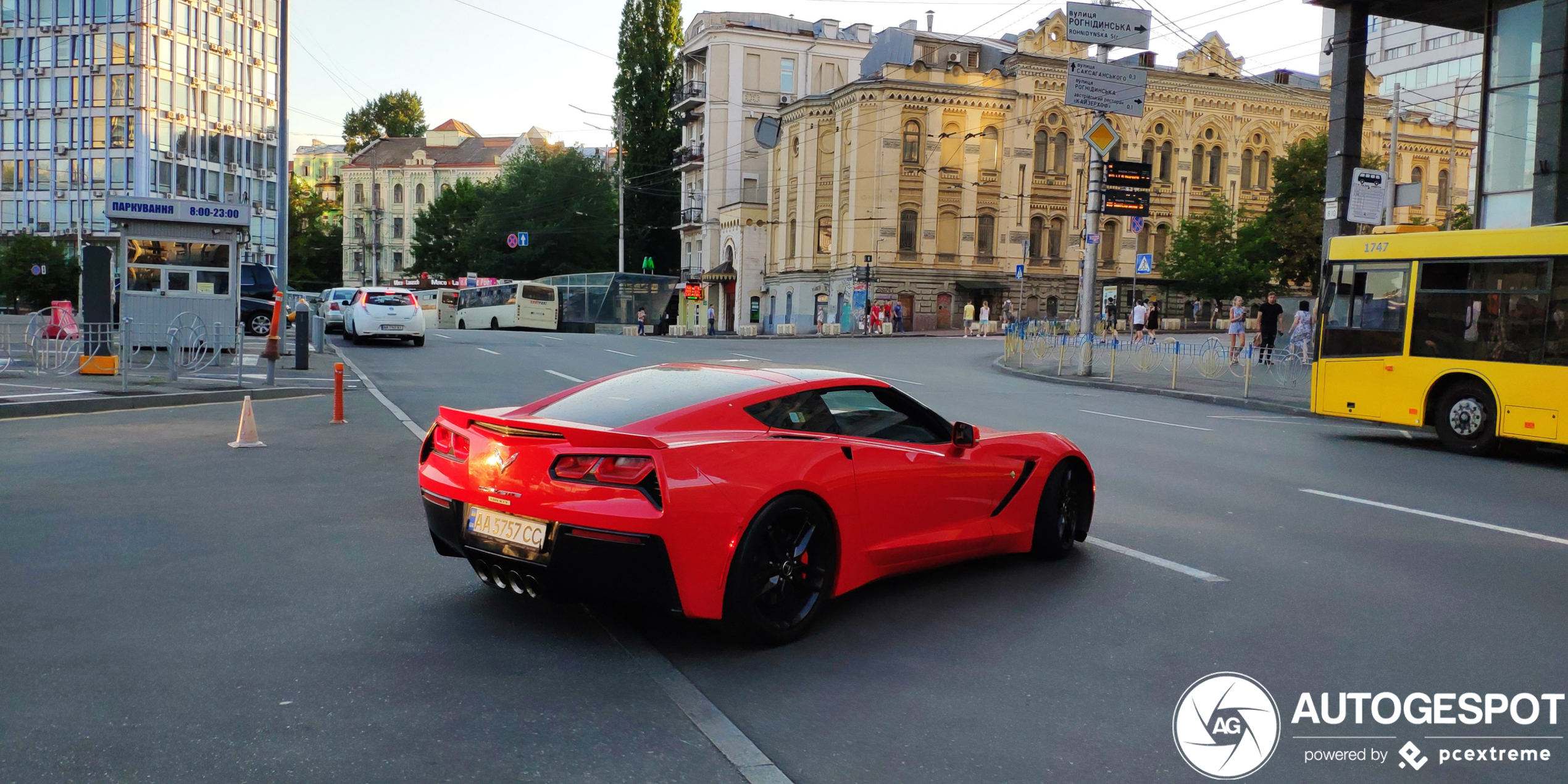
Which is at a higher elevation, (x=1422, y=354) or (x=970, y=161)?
(x=970, y=161)

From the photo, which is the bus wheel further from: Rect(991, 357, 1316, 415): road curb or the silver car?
the silver car

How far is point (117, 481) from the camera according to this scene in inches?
360

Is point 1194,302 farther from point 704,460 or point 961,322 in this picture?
point 704,460

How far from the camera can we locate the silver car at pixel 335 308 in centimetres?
3897

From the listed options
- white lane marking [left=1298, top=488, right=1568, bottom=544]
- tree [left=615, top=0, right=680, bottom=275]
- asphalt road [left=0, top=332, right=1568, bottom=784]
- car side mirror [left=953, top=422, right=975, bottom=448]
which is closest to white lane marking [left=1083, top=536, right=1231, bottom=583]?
asphalt road [left=0, top=332, right=1568, bottom=784]

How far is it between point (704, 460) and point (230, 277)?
2074 centimetres

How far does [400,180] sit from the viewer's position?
362 feet

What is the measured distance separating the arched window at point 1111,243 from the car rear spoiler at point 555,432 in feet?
202

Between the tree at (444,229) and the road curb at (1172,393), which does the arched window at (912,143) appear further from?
the tree at (444,229)

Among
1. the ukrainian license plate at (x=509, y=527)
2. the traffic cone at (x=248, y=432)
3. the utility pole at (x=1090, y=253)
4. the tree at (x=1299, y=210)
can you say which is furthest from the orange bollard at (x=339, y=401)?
the tree at (x=1299, y=210)

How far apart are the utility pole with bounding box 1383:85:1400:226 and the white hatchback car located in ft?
77.3

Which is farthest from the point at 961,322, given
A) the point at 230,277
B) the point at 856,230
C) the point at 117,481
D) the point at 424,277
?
the point at 117,481

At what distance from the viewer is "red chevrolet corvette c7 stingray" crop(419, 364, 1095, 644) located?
4.85 m

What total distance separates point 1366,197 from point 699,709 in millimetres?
22267
